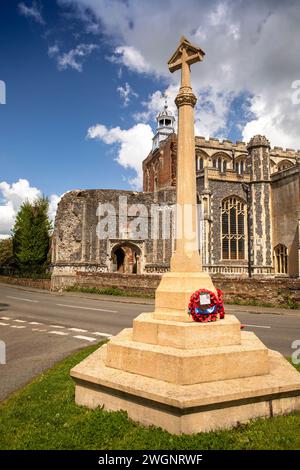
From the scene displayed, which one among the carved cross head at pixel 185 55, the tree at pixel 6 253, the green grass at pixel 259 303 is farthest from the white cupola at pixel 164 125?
the carved cross head at pixel 185 55

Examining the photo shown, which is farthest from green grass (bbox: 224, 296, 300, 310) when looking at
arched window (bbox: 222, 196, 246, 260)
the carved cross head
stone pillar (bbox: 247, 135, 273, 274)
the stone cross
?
the carved cross head

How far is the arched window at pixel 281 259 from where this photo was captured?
2630 centimetres

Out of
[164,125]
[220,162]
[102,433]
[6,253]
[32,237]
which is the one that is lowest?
[102,433]

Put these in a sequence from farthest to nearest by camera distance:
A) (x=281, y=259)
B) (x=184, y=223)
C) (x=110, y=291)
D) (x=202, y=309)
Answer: (x=281, y=259) → (x=110, y=291) → (x=184, y=223) → (x=202, y=309)

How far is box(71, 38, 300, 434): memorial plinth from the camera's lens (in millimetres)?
3838

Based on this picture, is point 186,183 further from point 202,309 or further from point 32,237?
point 32,237

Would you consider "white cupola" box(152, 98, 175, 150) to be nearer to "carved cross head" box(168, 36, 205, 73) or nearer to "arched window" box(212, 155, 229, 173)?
"arched window" box(212, 155, 229, 173)

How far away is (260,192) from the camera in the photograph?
A: 89.8 ft

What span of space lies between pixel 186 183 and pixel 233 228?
2346 centimetres

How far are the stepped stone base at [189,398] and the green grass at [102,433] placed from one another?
0.11 meters

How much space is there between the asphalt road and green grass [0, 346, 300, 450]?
1202 millimetres

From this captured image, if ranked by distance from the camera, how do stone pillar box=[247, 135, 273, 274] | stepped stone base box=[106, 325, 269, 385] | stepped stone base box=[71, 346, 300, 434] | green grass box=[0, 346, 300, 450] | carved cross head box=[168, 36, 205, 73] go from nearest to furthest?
green grass box=[0, 346, 300, 450] < stepped stone base box=[71, 346, 300, 434] < stepped stone base box=[106, 325, 269, 385] < carved cross head box=[168, 36, 205, 73] < stone pillar box=[247, 135, 273, 274]

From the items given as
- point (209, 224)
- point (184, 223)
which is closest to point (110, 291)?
point (209, 224)

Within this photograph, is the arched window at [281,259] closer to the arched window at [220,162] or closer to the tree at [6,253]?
the arched window at [220,162]
